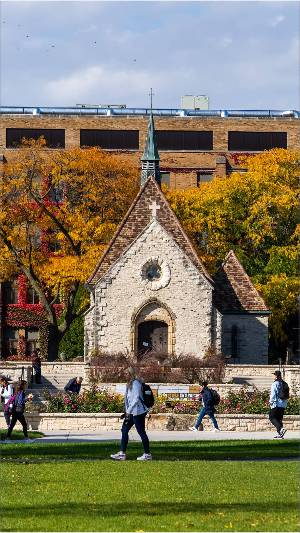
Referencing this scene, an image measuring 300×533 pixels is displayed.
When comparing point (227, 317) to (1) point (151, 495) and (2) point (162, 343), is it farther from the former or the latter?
(1) point (151, 495)

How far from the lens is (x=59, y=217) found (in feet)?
223

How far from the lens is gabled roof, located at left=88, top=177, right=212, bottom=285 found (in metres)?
56.4

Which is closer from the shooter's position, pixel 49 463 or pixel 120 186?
pixel 49 463

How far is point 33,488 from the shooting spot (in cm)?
1953

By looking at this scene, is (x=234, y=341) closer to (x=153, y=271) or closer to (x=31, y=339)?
(x=153, y=271)

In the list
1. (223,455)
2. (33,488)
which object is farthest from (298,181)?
(33,488)

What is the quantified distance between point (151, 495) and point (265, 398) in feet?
63.4

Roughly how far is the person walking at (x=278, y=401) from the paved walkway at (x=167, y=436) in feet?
2.09

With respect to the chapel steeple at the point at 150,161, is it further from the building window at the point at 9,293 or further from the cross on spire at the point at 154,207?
the building window at the point at 9,293

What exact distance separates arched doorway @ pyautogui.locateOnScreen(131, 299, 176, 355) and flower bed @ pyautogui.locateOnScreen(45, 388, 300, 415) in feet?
59.5

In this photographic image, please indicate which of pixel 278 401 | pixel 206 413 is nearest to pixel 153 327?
pixel 206 413

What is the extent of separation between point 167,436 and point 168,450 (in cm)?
496

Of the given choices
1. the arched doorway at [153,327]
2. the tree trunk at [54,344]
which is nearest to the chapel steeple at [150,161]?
the arched doorway at [153,327]

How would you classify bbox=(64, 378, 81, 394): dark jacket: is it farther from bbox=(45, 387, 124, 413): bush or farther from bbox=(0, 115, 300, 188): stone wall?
bbox=(0, 115, 300, 188): stone wall
